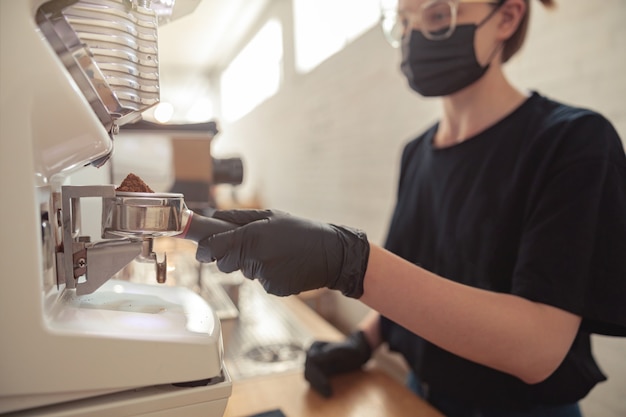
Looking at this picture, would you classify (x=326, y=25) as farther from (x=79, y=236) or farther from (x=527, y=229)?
(x=79, y=236)

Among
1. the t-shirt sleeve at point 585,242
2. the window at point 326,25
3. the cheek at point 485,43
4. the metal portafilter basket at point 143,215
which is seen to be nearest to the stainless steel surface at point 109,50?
the metal portafilter basket at point 143,215

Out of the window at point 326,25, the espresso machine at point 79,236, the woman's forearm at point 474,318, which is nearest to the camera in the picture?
the espresso machine at point 79,236

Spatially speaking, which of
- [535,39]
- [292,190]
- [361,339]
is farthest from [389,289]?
[292,190]

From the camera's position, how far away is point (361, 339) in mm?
1169

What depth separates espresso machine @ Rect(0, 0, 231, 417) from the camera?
1.31ft

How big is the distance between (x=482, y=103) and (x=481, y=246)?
394 millimetres

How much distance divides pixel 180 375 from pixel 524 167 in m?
0.79

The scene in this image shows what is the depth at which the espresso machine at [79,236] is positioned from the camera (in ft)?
1.31

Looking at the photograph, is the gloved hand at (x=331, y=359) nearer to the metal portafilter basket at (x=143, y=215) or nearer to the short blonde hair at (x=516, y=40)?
the metal portafilter basket at (x=143, y=215)

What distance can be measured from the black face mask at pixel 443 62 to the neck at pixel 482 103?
0.10 ft

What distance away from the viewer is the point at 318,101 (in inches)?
119

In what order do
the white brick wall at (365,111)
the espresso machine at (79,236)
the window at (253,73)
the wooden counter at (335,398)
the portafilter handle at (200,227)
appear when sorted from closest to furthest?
the espresso machine at (79,236) < the portafilter handle at (200,227) < the wooden counter at (335,398) < the white brick wall at (365,111) < the window at (253,73)

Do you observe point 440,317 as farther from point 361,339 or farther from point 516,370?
point 361,339

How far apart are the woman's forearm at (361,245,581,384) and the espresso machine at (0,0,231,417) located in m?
0.29
